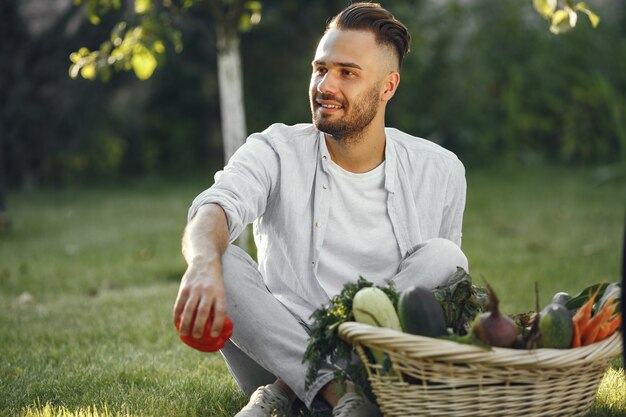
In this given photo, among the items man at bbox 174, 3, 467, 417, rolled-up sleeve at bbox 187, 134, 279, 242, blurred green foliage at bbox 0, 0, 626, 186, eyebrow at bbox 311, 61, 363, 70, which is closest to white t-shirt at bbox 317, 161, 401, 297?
man at bbox 174, 3, 467, 417

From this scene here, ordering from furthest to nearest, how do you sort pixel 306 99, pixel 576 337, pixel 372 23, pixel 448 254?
pixel 306 99
pixel 372 23
pixel 448 254
pixel 576 337

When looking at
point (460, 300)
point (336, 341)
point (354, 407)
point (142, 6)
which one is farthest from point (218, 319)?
point (142, 6)

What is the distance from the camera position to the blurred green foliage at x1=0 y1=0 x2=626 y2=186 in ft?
31.4

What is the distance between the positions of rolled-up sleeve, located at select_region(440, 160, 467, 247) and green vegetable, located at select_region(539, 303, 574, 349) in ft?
3.01

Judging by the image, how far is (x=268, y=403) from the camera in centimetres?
265

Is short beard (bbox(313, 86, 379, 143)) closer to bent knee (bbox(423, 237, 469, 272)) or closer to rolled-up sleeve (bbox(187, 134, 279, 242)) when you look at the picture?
rolled-up sleeve (bbox(187, 134, 279, 242))

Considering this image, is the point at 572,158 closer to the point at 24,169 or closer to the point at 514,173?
the point at 514,173

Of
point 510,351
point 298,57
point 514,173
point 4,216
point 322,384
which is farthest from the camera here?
point 298,57

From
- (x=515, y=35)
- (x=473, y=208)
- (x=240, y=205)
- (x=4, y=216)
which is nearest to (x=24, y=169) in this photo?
(x=4, y=216)

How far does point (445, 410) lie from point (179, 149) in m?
8.88

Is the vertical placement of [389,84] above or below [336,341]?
above

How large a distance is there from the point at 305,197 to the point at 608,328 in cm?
112

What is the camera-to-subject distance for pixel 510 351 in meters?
2.14

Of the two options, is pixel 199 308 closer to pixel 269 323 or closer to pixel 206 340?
pixel 206 340
